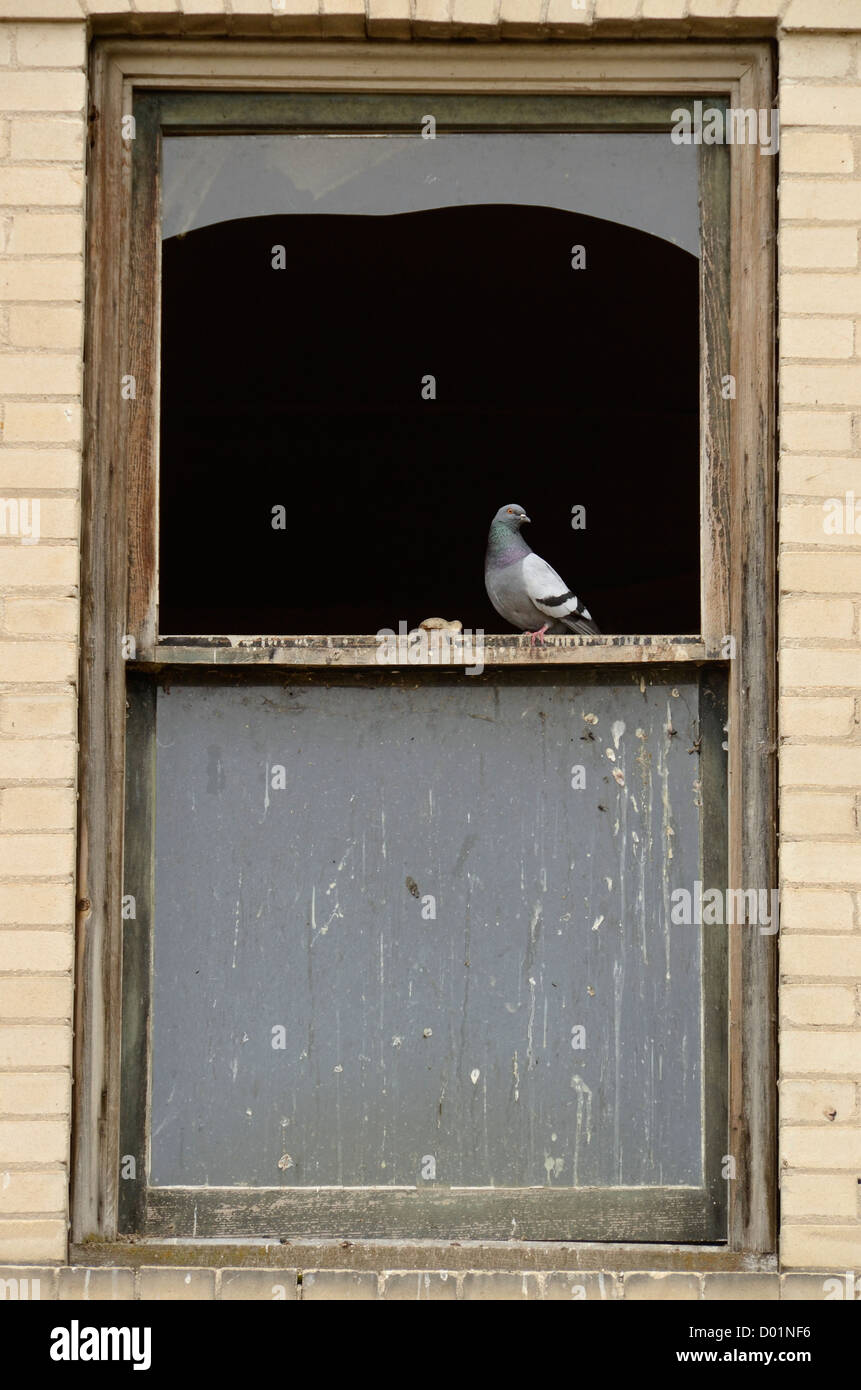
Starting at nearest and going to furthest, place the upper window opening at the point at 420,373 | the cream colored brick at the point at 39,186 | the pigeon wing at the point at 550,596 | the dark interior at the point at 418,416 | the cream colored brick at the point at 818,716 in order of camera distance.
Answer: the cream colored brick at the point at 818,716, the cream colored brick at the point at 39,186, the upper window opening at the point at 420,373, the pigeon wing at the point at 550,596, the dark interior at the point at 418,416

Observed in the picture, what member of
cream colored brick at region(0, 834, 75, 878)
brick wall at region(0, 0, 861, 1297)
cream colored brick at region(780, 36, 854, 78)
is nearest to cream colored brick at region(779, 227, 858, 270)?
brick wall at region(0, 0, 861, 1297)

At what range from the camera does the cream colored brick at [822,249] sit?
3049 millimetres

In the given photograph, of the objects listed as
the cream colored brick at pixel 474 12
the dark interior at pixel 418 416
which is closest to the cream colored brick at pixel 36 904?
the dark interior at pixel 418 416

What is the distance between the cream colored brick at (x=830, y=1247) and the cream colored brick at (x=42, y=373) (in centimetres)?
222

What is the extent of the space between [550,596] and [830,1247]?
156cm

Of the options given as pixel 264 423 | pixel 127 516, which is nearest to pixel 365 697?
pixel 127 516

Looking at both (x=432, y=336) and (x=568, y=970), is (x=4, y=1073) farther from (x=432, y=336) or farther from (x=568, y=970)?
(x=432, y=336)

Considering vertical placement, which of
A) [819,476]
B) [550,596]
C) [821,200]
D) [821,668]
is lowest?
[821,668]

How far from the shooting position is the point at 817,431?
303cm

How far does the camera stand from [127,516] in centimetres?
317

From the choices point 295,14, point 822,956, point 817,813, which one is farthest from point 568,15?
point 822,956

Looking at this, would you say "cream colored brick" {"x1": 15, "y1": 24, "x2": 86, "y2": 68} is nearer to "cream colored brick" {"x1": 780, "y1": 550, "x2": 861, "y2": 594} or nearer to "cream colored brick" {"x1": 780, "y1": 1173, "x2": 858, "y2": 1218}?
"cream colored brick" {"x1": 780, "y1": 550, "x2": 861, "y2": 594}

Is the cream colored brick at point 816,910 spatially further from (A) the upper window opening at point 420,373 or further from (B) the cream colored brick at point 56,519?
(B) the cream colored brick at point 56,519

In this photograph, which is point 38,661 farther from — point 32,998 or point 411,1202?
point 411,1202
